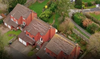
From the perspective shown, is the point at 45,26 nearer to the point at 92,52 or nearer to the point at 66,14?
the point at 66,14

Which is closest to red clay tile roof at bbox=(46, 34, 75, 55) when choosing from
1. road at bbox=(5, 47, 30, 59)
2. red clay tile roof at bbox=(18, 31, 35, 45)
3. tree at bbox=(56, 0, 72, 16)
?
red clay tile roof at bbox=(18, 31, 35, 45)

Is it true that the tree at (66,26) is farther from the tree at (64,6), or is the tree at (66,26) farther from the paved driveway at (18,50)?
the paved driveway at (18,50)

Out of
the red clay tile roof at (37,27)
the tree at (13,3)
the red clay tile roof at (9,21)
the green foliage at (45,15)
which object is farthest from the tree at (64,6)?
the red clay tile roof at (9,21)

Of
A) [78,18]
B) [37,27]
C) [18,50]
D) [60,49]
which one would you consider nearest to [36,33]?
[37,27]

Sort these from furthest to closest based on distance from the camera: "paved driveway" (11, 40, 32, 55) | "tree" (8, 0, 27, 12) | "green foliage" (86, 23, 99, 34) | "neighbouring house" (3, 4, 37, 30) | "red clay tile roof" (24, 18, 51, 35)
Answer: "tree" (8, 0, 27, 12) → "neighbouring house" (3, 4, 37, 30) → "green foliage" (86, 23, 99, 34) → "paved driveway" (11, 40, 32, 55) → "red clay tile roof" (24, 18, 51, 35)

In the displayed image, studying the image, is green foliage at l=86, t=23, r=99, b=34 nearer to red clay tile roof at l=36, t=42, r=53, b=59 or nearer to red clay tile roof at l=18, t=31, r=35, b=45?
red clay tile roof at l=36, t=42, r=53, b=59

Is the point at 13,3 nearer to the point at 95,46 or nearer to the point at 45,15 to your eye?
the point at 45,15
